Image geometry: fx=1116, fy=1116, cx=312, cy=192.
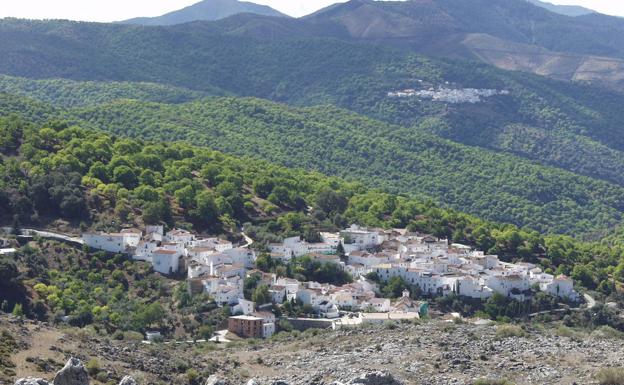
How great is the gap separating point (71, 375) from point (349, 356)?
16065 mm

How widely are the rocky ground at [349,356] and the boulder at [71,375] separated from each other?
5546mm

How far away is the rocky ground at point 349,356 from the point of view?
1406 inches

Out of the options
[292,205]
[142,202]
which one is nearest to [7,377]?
[142,202]

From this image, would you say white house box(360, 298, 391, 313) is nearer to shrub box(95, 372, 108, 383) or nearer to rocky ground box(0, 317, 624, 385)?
rocky ground box(0, 317, 624, 385)

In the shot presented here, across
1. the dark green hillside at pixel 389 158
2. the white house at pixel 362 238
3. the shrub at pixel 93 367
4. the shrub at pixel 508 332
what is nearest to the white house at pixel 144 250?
the white house at pixel 362 238

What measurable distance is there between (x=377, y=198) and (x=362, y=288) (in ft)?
77.5

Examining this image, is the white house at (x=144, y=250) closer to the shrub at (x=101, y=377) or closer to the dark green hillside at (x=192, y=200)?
the dark green hillside at (x=192, y=200)

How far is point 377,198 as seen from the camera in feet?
271

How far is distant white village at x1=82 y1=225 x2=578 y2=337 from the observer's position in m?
55.0

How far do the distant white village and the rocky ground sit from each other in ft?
23.0

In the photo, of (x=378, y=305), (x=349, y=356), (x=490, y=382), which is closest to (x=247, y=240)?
(x=378, y=305)

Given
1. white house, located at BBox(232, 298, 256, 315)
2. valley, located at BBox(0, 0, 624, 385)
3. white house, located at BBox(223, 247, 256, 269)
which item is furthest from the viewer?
white house, located at BBox(223, 247, 256, 269)

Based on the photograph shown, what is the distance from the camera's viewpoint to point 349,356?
40.8m

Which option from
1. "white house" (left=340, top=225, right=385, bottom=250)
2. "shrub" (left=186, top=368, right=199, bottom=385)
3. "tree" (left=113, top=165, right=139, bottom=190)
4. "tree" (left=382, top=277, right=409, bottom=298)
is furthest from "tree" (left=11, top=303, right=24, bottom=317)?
"white house" (left=340, top=225, right=385, bottom=250)
